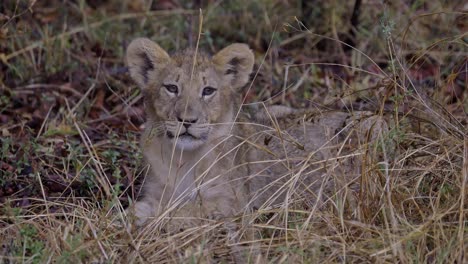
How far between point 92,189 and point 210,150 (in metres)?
1.36

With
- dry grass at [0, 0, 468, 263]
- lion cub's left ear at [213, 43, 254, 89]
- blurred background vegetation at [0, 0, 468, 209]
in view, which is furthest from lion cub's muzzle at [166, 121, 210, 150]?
blurred background vegetation at [0, 0, 468, 209]

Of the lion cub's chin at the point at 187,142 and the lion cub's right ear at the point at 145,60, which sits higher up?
the lion cub's right ear at the point at 145,60

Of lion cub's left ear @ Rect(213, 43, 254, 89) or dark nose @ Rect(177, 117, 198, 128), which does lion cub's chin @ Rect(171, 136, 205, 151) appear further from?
lion cub's left ear @ Rect(213, 43, 254, 89)

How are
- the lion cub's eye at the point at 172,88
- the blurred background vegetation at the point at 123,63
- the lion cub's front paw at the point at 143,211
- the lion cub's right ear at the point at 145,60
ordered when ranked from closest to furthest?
the lion cub's front paw at the point at 143,211
the lion cub's eye at the point at 172,88
the lion cub's right ear at the point at 145,60
the blurred background vegetation at the point at 123,63

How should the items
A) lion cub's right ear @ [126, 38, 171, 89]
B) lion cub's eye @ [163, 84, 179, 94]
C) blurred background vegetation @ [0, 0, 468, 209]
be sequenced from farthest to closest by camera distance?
1. blurred background vegetation @ [0, 0, 468, 209]
2. lion cub's right ear @ [126, 38, 171, 89]
3. lion cub's eye @ [163, 84, 179, 94]

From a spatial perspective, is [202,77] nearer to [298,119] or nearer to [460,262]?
[298,119]

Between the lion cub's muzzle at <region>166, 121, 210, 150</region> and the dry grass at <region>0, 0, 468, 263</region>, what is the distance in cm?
47

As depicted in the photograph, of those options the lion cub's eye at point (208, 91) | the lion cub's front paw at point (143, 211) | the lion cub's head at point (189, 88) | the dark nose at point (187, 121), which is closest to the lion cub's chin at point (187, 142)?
the lion cub's head at point (189, 88)

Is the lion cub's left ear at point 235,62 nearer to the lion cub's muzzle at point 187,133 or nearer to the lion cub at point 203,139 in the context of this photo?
the lion cub at point 203,139

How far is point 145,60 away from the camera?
7.34 metres

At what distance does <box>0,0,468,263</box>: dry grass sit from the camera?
5844mm

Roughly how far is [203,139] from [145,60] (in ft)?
2.88

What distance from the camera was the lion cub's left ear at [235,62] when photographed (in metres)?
7.23

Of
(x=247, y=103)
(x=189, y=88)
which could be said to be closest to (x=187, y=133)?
(x=189, y=88)
